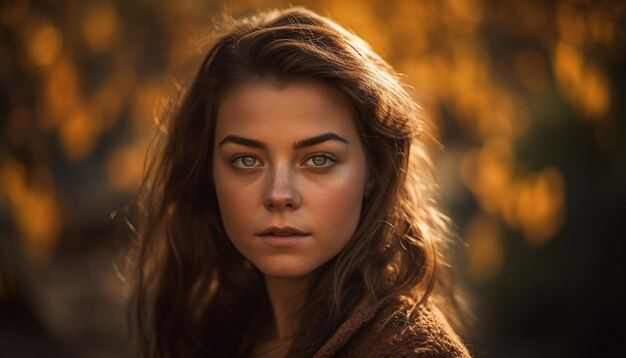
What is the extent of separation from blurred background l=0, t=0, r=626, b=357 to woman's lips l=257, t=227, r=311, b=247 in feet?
4.76

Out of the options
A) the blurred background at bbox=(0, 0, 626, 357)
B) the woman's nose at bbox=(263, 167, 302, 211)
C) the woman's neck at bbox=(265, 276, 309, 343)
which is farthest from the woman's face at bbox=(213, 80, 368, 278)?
the blurred background at bbox=(0, 0, 626, 357)

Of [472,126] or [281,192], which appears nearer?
[281,192]

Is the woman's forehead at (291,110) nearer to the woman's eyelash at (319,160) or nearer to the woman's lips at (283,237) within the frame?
the woman's eyelash at (319,160)

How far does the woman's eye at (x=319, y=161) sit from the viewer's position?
197 cm

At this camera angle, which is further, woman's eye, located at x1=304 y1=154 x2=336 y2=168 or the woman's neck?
the woman's neck

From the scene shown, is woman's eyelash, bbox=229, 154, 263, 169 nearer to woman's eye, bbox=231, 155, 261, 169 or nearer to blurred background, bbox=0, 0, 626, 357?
woman's eye, bbox=231, 155, 261, 169

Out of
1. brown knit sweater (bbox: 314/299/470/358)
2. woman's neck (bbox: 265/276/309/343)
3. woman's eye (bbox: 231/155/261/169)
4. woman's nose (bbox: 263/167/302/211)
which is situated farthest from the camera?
woman's neck (bbox: 265/276/309/343)

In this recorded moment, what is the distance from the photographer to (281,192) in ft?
6.23

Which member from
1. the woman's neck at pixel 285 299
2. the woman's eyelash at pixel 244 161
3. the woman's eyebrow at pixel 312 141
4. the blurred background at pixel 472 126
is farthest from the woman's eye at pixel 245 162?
the blurred background at pixel 472 126

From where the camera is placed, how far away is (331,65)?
2008mm

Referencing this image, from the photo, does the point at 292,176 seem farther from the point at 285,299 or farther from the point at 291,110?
the point at 285,299

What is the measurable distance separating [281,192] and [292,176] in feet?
0.23

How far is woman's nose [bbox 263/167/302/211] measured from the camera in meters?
1.90

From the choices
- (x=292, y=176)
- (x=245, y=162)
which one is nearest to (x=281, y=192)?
(x=292, y=176)
